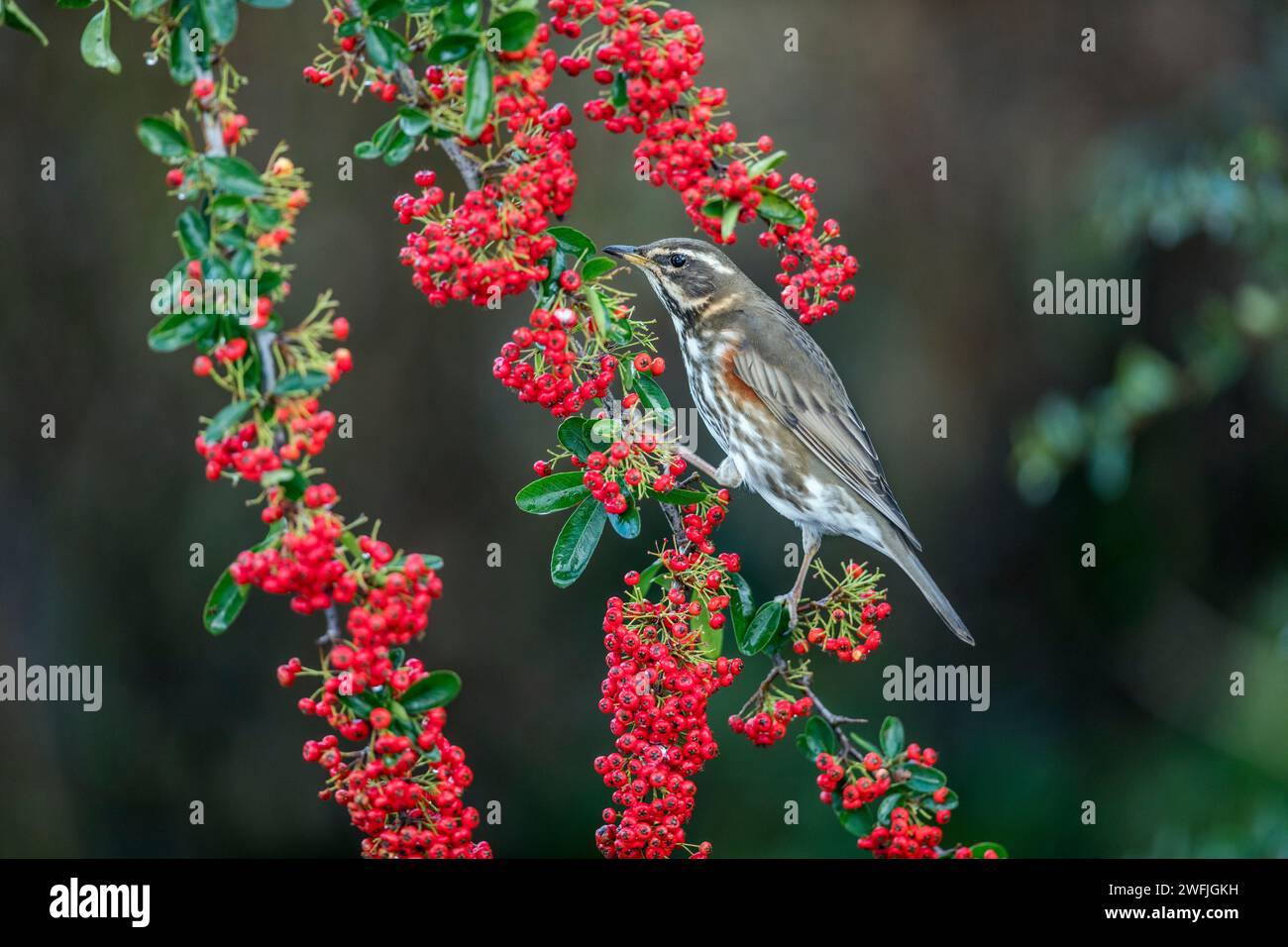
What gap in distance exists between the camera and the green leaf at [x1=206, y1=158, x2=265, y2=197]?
207 centimetres

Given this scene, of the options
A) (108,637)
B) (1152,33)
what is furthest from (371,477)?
(1152,33)

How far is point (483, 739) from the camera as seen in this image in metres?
6.71

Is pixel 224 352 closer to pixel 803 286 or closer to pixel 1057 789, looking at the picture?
pixel 803 286

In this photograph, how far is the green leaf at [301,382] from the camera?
6.82ft

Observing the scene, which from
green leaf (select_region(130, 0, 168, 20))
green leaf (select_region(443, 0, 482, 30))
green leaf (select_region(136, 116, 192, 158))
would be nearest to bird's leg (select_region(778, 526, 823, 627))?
green leaf (select_region(443, 0, 482, 30))

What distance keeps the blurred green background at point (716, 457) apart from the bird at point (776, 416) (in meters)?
1.48

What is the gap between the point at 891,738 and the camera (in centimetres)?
293

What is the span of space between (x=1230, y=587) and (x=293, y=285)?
16.3ft

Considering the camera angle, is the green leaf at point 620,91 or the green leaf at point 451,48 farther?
the green leaf at point 620,91

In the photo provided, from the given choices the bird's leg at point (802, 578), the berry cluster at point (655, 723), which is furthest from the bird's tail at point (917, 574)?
A: the berry cluster at point (655, 723)

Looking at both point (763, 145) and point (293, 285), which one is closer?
point (763, 145)

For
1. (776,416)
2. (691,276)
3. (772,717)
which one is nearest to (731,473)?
(776,416)

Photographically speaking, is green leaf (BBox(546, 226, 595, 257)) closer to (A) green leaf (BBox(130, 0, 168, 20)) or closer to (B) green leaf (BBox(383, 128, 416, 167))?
(B) green leaf (BBox(383, 128, 416, 167))

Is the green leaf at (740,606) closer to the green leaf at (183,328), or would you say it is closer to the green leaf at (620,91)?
the green leaf at (620,91)
